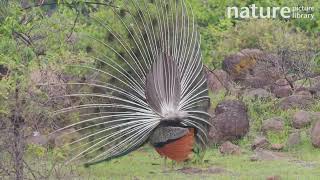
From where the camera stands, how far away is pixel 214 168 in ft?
34.3

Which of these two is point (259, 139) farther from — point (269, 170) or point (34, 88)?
point (34, 88)

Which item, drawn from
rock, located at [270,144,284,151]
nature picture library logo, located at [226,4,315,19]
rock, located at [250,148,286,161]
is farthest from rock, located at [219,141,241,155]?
nature picture library logo, located at [226,4,315,19]

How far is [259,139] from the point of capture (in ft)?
39.9

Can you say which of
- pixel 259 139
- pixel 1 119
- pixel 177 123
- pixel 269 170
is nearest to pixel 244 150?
pixel 259 139

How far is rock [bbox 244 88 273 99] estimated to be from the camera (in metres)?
14.5

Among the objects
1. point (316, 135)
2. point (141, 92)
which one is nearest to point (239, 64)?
point (316, 135)

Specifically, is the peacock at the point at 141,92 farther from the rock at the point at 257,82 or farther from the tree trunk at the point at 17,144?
the rock at the point at 257,82

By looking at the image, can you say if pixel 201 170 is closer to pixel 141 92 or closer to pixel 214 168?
pixel 214 168

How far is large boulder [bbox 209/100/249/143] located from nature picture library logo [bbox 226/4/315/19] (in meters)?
6.63

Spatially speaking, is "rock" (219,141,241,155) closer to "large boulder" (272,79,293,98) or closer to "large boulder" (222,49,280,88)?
"large boulder" (272,79,293,98)

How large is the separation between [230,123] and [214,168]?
2.00 metres

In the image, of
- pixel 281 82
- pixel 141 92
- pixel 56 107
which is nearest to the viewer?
pixel 56 107

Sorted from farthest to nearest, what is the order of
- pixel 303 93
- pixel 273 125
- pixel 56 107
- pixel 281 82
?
pixel 281 82, pixel 303 93, pixel 273 125, pixel 56 107

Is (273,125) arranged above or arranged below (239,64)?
below
